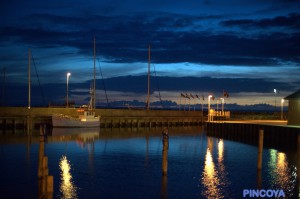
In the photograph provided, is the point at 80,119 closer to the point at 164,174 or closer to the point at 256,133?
the point at 256,133

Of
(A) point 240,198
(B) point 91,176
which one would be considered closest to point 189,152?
(B) point 91,176

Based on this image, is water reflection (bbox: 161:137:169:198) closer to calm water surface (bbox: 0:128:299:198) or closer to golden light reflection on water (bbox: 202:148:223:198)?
calm water surface (bbox: 0:128:299:198)

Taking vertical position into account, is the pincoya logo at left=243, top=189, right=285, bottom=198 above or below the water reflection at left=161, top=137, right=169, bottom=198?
below

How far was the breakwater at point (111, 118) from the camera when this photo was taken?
71125 mm

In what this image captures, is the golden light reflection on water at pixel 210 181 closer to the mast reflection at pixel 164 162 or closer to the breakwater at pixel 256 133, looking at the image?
the mast reflection at pixel 164 162

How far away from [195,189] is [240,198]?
10.6 feet

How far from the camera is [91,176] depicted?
31.2 metres

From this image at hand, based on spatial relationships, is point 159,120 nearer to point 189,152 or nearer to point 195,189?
point 189,152

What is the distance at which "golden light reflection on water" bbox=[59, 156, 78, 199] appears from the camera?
25.4 meters

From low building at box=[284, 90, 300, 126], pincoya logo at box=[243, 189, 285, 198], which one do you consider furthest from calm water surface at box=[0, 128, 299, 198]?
low building at box=[284, 90, 300, 126]

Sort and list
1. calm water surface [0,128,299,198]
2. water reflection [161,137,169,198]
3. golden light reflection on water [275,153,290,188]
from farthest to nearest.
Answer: golden light reflection on water [275,153,290,188] < calm water surface [0,128,299,198] < water reflection [161,137,169,198]

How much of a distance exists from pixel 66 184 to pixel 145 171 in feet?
24.5

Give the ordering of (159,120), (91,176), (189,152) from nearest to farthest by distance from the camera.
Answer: (91,176) → (189,152) → (159,120)

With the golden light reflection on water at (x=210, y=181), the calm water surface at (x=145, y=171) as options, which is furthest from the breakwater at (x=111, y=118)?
the golden light reflection on water at (x=210, y=181)
